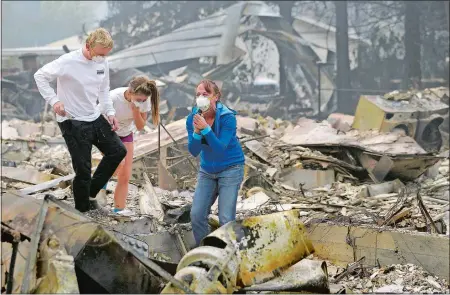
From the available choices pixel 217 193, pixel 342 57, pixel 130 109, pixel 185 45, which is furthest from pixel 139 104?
pixel 342 57

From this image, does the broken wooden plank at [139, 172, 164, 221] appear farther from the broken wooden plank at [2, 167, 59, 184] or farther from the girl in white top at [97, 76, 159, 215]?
the broken wooden plank at [2, 167, 59, 184]

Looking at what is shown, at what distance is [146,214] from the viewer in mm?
7598

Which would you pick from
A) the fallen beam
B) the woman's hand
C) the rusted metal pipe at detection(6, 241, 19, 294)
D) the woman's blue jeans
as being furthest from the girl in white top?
the rusted metal pipe at detection(6, 241, 19, 294)

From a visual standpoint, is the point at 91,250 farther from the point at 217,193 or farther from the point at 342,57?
the point at 342,57

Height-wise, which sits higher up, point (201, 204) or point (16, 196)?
point (16, 196)

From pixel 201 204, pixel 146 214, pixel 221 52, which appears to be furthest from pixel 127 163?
pixel 221 52

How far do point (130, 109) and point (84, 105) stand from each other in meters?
0.90

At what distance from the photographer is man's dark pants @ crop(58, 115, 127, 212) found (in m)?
6.27

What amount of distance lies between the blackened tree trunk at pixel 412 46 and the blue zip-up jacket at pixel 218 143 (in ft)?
66.9

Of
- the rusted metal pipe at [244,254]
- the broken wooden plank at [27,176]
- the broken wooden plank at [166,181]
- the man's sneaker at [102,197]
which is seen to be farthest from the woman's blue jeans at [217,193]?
the broken wooden plank at [166,181]

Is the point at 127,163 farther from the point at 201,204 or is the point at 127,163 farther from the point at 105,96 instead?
the point at 201,204

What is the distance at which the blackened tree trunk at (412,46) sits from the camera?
2602 centimetres

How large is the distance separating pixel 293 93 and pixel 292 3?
5.01 meters

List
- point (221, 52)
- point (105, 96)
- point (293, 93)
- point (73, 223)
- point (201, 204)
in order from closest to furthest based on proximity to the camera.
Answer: point (73, 223)
point (201, 204)
point (105, 96)
point (221, 52)
point (293, 93)
